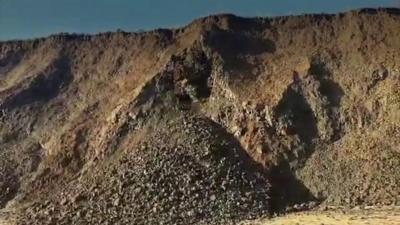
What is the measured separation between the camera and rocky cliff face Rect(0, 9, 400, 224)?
45.2 metres

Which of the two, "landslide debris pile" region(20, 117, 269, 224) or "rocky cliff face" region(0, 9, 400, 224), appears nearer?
"landslide debris pile" region(20, 117, 269, 224)

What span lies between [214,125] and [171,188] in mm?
7092

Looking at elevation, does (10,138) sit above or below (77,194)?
above

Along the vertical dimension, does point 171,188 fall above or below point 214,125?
below

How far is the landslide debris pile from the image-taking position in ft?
145

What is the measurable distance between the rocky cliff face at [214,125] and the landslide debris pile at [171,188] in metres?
0.08

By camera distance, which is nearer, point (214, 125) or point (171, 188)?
point (171, 188)

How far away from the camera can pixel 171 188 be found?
45688 millimetres

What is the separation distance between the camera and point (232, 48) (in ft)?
188

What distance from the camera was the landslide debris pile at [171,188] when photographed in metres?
44.2

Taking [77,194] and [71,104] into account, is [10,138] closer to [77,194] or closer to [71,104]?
[71,104]

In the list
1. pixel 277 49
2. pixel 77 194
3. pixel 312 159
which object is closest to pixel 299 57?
pixel 277 49

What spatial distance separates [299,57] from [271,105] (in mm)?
5427

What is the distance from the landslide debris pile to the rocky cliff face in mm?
84
